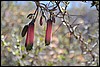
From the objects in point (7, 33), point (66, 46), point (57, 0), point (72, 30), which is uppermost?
point (57, 0)

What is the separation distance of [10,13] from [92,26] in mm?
1864

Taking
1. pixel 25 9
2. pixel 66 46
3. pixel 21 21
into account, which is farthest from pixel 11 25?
pixel 66 46

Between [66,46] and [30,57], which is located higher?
[30,57]

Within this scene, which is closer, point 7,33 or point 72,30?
point 72,30

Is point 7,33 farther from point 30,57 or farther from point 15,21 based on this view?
point 30,57

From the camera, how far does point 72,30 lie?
1.70 meters

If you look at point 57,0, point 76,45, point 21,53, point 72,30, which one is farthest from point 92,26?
point 57,0

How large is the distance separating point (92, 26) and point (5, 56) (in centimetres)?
144

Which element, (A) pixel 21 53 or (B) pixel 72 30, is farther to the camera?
(A) pixel 21 53

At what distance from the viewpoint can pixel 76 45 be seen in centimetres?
552

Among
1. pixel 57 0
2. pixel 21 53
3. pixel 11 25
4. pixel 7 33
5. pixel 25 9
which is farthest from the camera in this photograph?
pixel 25 9

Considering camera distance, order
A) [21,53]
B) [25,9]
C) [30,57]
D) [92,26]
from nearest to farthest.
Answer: [21,53], [30,57], [92,26], [25,9]

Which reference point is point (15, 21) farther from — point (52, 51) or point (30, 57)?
point (30, 57)

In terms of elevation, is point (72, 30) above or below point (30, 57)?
above
